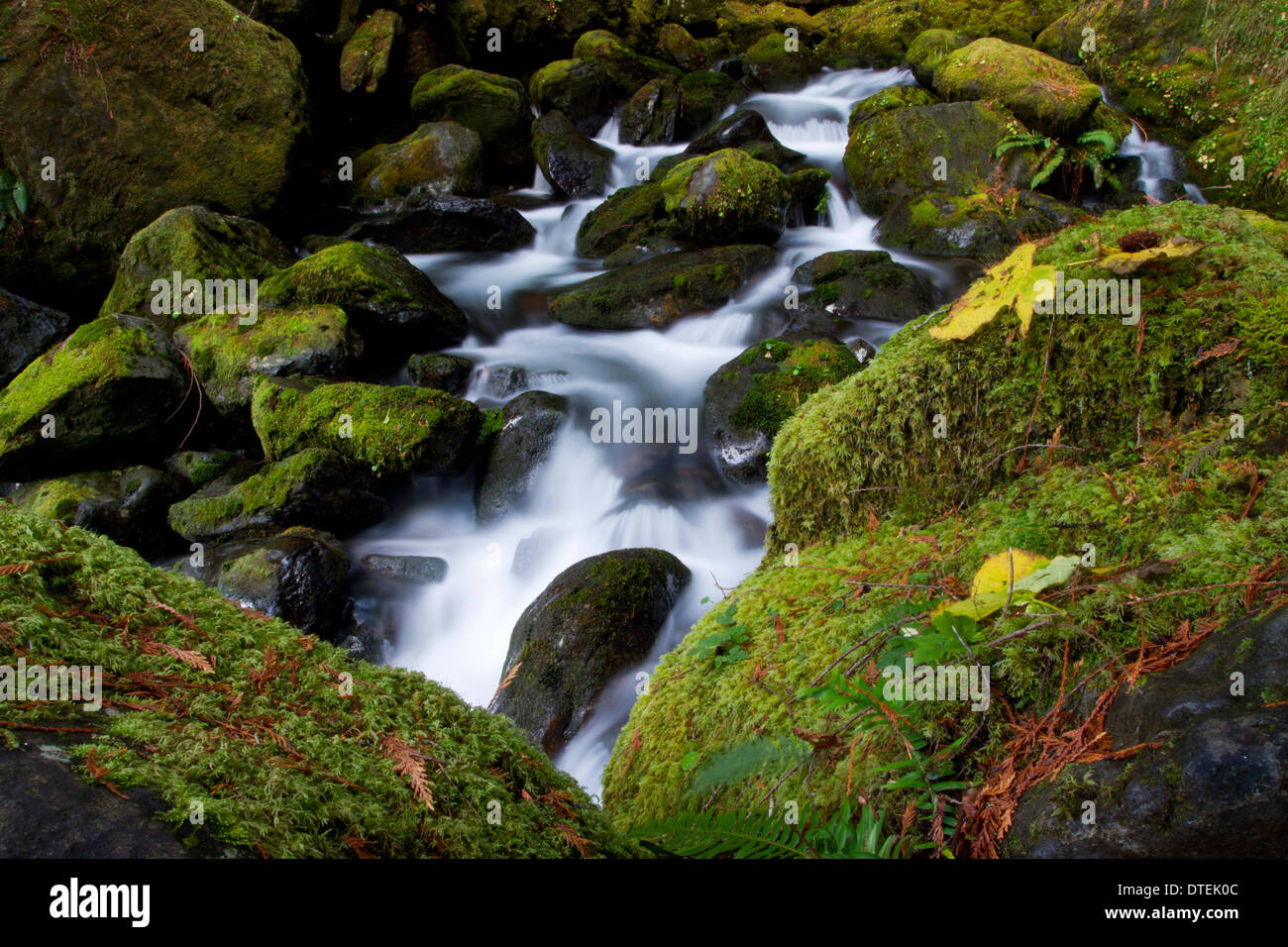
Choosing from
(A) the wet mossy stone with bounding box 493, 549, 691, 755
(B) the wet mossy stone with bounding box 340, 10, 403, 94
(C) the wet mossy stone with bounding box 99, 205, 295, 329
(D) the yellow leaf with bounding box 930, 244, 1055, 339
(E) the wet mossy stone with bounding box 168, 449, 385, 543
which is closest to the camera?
(D) the yellow leaf with bounding box 930, 244, 1055, 339

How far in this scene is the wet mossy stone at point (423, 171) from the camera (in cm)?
1492

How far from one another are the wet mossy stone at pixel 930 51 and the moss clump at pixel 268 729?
1753 cm

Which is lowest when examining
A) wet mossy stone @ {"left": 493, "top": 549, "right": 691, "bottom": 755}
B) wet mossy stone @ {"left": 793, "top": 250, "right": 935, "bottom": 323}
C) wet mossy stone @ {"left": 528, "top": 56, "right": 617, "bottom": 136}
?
wet mossy stone @ {"left": 493, "top": 549, "right": 691, "bottom": 755}

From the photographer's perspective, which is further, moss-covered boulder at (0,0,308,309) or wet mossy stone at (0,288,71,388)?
moss-covered boulder at (0,0,308,309)

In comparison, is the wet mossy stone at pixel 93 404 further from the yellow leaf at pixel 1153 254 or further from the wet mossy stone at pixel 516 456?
the yellow leaf at pixel 1153 254

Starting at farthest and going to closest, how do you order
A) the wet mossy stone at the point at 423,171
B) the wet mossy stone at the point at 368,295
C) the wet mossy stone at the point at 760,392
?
1. the wet mossy stone at the point at 423,171
2. the wet mossy stone at the point at 368,295
3. the wet mossy stone at the point at 760,392

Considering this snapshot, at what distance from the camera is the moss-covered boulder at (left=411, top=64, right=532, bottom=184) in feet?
55.3

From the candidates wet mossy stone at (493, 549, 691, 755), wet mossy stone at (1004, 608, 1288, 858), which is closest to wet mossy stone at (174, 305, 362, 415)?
wet mossy stone at (493, 549, 691, 755)

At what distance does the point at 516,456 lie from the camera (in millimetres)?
8742

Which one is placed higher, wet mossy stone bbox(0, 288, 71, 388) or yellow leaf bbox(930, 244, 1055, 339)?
wet mossy stone bbox(0, 288, 71, 388)

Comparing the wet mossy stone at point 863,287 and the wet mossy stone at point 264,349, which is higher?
the wet mossy stone at point 863,287

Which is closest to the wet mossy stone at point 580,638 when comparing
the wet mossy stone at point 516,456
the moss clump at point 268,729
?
the wet mossy stone at point 516,456

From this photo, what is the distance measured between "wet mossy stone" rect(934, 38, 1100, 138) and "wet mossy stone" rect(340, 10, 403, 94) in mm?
12066

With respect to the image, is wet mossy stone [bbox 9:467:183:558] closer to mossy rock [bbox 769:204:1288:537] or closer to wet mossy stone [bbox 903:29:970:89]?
mossy rock [bbox 769:204:1288:537]
